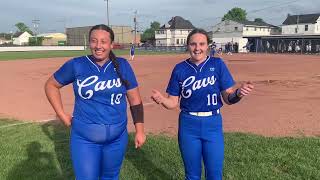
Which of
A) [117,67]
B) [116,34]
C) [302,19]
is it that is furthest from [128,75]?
[116,34]

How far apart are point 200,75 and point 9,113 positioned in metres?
7.72

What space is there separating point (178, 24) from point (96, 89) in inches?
4038

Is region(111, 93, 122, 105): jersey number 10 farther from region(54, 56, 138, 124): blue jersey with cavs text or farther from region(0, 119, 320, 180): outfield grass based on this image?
region(0, 119, 320, 180): outfield grass

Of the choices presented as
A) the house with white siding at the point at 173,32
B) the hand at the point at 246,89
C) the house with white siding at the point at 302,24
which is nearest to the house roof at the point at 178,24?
the house with white siding at the point at 173,32

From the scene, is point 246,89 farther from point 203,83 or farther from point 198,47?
point 198,47

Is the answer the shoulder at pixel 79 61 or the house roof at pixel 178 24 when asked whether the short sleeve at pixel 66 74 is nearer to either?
the shoulder at pixel 79 61

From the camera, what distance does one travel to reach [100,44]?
11.8 feet

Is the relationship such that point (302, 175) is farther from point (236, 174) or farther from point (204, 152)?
point (204, 152)

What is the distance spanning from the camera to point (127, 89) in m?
3.72

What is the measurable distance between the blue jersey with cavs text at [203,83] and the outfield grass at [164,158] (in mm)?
1819

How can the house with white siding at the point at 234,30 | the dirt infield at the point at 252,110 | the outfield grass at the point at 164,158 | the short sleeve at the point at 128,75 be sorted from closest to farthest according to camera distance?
the short sleeve at the point at 128,75
the outfield grass at the point at 164,158
the dirt infield at the point at 252,110
the house with white siding at the point at 234,30

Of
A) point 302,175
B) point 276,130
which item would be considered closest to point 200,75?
point 302,175

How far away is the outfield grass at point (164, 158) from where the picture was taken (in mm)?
5590

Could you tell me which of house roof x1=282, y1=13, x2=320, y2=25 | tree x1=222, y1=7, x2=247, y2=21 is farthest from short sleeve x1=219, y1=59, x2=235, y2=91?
tree x1=222, y1=7, x2=247, y2=21
